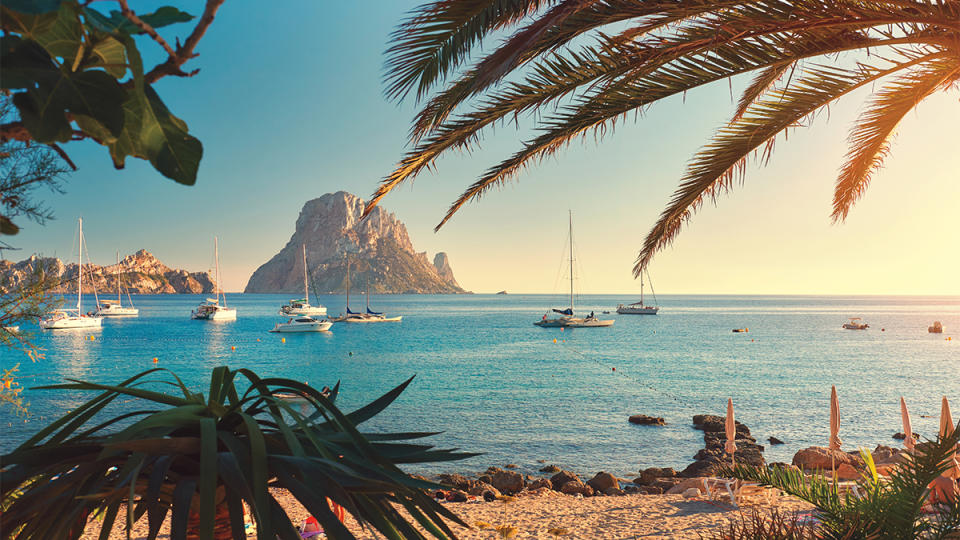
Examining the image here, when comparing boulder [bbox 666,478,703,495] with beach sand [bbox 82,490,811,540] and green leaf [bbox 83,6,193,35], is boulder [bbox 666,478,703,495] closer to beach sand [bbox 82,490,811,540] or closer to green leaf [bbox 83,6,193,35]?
beach sand [bbox 82,490,811,540]

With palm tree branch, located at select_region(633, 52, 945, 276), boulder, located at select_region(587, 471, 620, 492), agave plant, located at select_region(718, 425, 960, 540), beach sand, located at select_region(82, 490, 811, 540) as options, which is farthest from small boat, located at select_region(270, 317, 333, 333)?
agave plant, located at select_region(718, 425, 960, 540)

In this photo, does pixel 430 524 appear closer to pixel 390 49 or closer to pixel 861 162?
pixel 390 49

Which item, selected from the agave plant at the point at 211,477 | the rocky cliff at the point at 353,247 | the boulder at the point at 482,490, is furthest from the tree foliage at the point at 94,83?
the rocky cliff at the point at 353,247

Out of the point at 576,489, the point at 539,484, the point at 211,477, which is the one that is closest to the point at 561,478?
the point at 539,484

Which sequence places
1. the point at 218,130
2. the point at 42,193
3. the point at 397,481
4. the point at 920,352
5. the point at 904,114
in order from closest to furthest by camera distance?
the point at 397,481 → the point at 904,114 → the point at 42,193 → the point at 920,352 → the point at 218,130

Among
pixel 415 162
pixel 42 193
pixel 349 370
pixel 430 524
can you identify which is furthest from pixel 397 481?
pixel 349 370

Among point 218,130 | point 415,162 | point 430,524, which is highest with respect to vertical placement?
point 218,130

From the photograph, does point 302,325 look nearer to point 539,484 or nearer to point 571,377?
point 571,377

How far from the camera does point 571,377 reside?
31.1 meters

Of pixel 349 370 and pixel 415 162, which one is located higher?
pixel 415 162

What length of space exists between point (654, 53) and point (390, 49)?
1.89 m

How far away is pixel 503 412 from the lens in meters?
22.1

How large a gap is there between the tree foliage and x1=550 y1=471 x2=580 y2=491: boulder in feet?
44.6

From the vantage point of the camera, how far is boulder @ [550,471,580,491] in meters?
13.0
